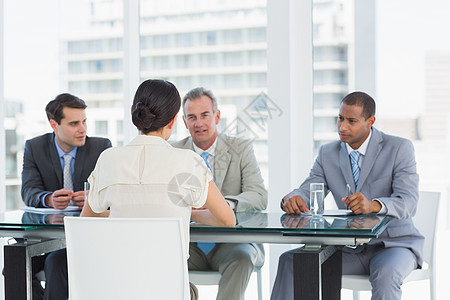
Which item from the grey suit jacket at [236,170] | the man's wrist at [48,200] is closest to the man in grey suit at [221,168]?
the grey suit jacket at [236,170]

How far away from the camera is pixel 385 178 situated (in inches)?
115

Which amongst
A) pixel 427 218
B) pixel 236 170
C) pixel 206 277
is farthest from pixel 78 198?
pixel 427 218

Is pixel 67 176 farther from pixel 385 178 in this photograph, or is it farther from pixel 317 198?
pixel 385 178

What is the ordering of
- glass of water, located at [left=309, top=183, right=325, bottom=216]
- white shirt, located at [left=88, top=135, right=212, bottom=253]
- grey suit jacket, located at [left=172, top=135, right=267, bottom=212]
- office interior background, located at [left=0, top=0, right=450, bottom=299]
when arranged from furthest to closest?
office interior background, located at [left=0, top=0, right=450, bottom=299] < grey suit jacket, located at [left=172, top=135, right=267, bottom=212] < glass of water, located at [left=309, top=183, right=325, bottom=216] < white shirt, located at [left=88, top=135, right=212, bottom=253]

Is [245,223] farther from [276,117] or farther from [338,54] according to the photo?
[338,54]

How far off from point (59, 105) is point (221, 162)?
1059 millimetres

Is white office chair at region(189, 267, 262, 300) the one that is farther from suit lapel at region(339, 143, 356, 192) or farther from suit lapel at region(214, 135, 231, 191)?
suit lapel at region(339, 143, 356, 192)

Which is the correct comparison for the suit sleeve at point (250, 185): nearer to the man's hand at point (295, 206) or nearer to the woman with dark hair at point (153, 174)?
the man's hand at point (295, 206)

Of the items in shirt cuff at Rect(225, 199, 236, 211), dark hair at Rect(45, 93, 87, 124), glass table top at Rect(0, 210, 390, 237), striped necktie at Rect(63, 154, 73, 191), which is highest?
dark hair at Rect(45, 93, 87, 124)

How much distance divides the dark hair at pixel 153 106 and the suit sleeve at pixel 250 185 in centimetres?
89

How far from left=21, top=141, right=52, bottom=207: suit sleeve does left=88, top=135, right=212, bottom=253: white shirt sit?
1.24 meters

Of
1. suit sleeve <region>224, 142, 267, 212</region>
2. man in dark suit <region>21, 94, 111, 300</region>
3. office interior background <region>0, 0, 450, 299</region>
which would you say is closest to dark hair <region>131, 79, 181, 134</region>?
suit sleeve <region>224, 142, 267, 212</region>

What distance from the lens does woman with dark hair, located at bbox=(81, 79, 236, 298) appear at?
203 centimetres

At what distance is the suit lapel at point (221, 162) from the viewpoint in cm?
320
